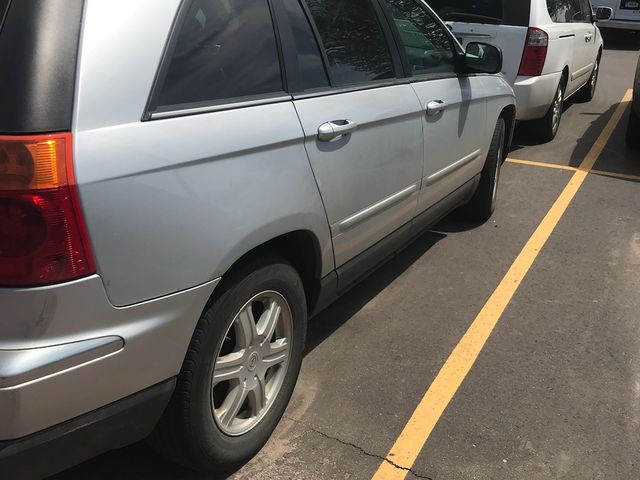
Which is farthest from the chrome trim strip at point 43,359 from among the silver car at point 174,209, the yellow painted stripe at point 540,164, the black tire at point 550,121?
the black tire at point 550,121

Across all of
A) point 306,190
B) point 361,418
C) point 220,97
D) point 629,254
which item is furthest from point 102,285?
point 629,254

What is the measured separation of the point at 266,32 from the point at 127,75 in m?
0.74

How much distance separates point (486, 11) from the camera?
655cm

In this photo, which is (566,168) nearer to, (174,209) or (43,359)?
(174,209)

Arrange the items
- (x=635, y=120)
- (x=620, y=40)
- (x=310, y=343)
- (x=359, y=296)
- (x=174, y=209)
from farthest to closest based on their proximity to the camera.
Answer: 1. (x=620, y=40)
2. (x=635, y=120)
3. (x=359, y=296)
4. (x=310, y=343)
5. (x=174, y=209)

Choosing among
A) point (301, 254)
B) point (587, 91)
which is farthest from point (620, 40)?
point (301, 254)

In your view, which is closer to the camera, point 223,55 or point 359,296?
point 223,55

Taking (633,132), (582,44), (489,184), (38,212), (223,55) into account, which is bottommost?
(633,132)

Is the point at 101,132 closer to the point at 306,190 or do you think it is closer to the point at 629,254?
the point at 306,190

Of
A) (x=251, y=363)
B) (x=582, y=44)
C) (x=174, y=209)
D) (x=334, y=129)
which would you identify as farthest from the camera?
(x=582, y=44)

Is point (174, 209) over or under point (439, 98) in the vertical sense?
over

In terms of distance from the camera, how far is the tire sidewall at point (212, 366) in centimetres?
208

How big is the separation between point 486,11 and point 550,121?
153 cm

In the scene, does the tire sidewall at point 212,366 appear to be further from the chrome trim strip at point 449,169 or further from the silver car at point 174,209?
the chrome trim strip at point 449,169
